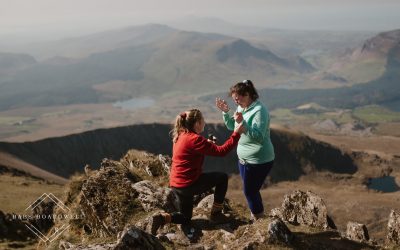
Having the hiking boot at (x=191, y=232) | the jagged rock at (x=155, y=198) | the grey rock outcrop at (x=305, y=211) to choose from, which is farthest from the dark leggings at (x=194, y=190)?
the grey rock outcrop at (x=305, y=211)

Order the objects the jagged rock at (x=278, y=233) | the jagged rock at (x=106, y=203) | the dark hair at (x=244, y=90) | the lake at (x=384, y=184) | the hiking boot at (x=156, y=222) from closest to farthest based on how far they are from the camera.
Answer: the jagged rock at (x=278, y=233), the dark hair at (x=244, y=90), the hiking boot at (x=156, y=222), the jagged rock at (x=106, y=203), the lake at (x=384, y=184)

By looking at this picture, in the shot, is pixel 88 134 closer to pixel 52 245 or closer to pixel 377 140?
pixel 52 245

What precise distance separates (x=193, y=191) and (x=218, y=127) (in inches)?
5201

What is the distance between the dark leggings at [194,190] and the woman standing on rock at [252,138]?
871mm

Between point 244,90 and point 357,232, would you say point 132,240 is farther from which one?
point 357,232

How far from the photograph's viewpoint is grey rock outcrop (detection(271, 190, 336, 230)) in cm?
1756

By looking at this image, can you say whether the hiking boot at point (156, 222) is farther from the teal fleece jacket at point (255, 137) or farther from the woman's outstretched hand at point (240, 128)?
the woman's outstretched hand at point (240, 128)

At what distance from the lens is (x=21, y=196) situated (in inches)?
1688

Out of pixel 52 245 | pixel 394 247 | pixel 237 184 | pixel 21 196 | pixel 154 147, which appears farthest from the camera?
pixel 154 147

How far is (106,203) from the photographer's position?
15492 millimetres

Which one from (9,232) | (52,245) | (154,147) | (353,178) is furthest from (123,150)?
(52,245)

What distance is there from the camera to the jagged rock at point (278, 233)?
38.7 feet

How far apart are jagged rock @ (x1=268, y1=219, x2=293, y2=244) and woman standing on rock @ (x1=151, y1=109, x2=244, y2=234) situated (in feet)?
7.69

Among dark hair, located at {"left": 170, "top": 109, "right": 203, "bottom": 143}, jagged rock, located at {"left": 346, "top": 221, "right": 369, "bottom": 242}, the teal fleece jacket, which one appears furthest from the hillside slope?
the teal fleece jacket
